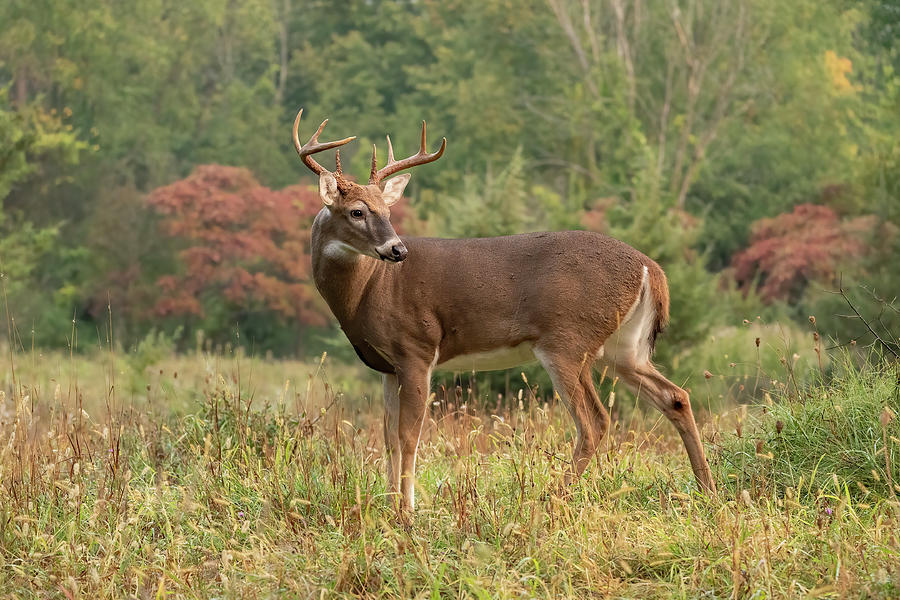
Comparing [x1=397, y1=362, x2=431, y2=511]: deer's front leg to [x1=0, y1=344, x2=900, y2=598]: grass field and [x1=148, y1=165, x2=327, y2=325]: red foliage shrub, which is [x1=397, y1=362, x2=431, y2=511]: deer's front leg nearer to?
[x1=0, y1=344, x2=900, y2=598]: grass field

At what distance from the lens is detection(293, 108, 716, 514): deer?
5766 mm

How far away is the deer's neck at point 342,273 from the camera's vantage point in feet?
19.2

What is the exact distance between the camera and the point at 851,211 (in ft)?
74.7

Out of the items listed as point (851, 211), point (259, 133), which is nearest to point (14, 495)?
point (851, 211)

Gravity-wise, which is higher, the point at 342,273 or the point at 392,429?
the point at 342,273

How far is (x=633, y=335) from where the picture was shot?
598 cm

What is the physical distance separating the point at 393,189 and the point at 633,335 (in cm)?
154

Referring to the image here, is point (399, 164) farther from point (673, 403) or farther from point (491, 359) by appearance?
Result: point (673, 403)

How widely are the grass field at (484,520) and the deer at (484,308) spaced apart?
0.35 m

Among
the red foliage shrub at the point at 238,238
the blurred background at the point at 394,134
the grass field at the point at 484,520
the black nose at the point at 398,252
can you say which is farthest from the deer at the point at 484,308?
the red foliage shrub at the point at 238,238

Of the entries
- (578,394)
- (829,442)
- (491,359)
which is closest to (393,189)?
(491,359)

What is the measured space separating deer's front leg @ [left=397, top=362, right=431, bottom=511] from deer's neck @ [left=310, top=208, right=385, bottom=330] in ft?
1.45

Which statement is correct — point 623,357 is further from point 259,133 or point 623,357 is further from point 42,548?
point 259,133

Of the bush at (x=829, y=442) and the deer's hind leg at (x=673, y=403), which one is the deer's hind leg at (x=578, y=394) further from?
the bush at (x=829, y=442)
